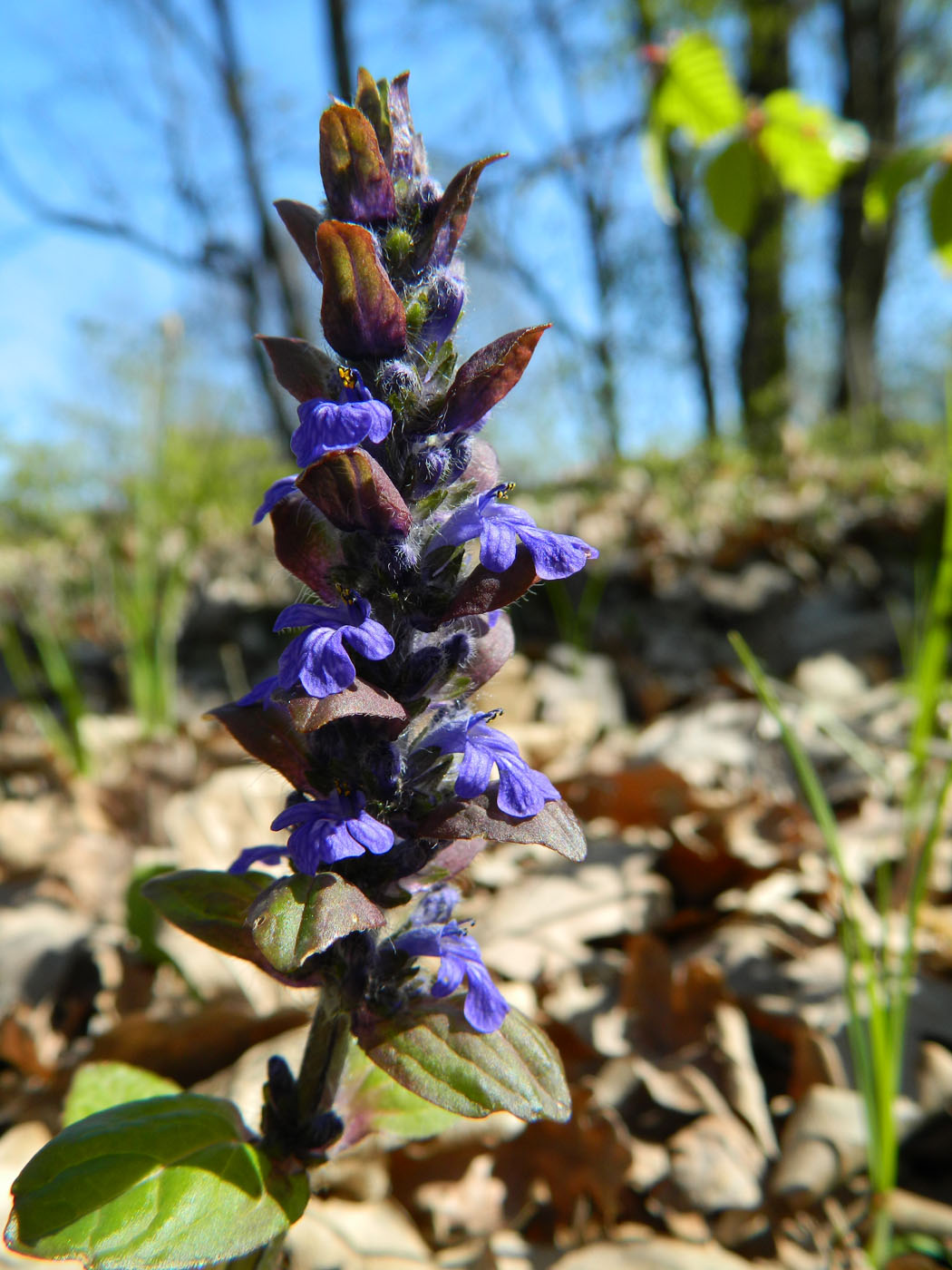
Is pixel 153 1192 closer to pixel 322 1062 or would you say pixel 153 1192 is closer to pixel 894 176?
pixel 322 1062

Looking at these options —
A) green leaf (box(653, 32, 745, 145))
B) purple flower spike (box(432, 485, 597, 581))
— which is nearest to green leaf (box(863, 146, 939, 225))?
green leaf (box(653, 32, 745, 145))

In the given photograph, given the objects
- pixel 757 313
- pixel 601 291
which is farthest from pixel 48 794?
pixel 757 313

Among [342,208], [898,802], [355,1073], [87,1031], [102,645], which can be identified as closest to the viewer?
[342,208]

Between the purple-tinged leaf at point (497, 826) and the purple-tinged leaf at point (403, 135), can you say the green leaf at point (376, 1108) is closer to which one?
the purple-tinged leaf at point (497, 826)

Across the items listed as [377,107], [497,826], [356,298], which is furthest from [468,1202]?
[377,107]

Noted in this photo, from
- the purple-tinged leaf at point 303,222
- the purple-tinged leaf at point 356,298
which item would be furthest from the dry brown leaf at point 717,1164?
the purple-tinged leaf at point 303,222

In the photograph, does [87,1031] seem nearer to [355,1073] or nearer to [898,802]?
[355,1073]

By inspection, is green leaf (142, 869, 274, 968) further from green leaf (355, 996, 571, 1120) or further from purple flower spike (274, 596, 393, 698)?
purple flower spike (274, 596, 393, 698)
